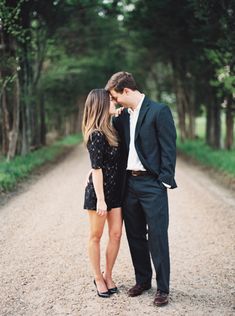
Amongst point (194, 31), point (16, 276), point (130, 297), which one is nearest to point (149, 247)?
point (130, 297)

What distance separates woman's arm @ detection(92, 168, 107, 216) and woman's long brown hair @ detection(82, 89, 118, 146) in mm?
309

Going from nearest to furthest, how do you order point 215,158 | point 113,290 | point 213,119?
point 113,290
point 215,158
point 213,119

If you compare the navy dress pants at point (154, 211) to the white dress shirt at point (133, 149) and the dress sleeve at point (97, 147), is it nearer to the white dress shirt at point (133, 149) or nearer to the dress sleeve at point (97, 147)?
the white dress shirt at point (133, 149)

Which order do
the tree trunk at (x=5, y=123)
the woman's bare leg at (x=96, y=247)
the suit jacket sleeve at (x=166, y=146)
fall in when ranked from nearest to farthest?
the suit jacket sleeve at (x=166, y=146), the woman's bare leg at (x=96, y=247), the tree trunk at (x=5, y=123)

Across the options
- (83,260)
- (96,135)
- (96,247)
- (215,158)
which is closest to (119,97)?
(96,135)

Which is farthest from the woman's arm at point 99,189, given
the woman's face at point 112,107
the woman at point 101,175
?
the woman's face at point 112,107

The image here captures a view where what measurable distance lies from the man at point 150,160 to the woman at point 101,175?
0.13 m

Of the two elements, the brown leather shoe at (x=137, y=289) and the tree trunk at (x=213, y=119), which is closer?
the brown leather shoe at (x=137, y=289)

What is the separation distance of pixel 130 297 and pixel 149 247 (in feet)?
1.96

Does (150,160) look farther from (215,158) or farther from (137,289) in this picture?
(215,158)

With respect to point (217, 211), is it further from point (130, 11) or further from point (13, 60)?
point (130, 11)

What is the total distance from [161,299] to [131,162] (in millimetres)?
1341

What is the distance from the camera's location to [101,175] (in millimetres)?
4930

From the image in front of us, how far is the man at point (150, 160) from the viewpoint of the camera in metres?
4.81
